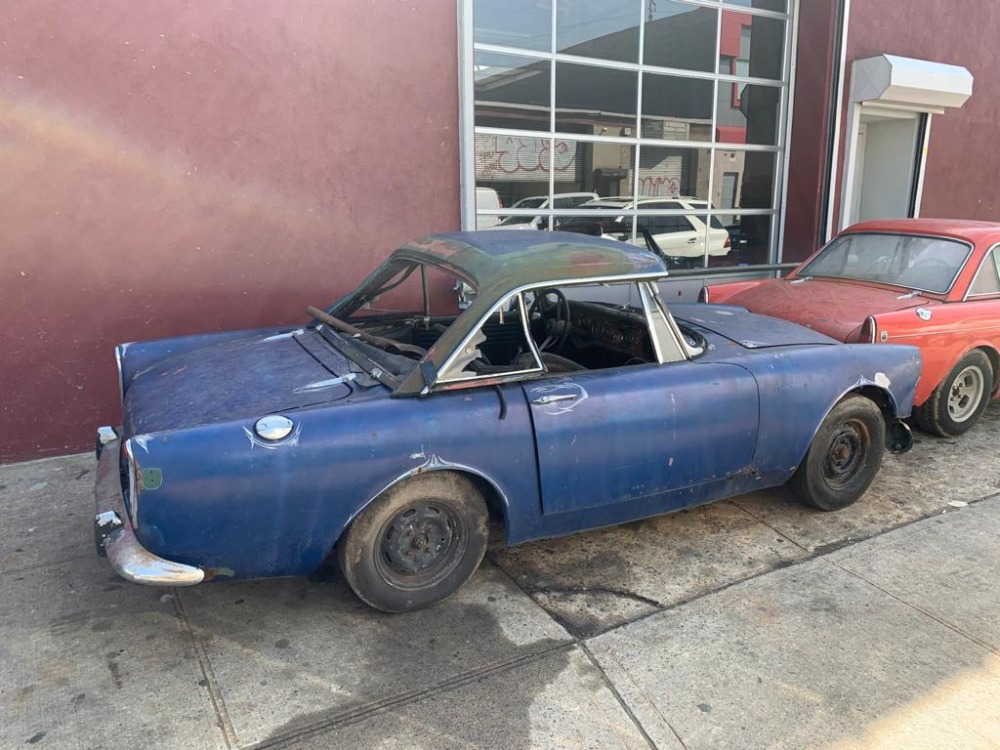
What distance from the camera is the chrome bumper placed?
2.56m

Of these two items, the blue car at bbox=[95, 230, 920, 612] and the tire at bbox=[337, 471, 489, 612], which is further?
the tire at bbox=[337, 471, 489, 612]

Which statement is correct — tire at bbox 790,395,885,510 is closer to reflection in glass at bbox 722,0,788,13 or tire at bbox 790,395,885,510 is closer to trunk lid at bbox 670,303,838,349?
trunk lid at bbox 670,303,838,349

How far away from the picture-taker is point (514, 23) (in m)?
6.71

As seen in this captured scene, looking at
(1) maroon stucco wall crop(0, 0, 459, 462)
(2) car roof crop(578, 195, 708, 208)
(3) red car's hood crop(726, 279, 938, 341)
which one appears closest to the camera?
(1) maroon stucco wall crop(0, 0, 459, 462)

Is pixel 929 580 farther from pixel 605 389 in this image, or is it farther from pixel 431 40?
pixel 431 40

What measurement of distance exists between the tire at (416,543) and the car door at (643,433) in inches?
14.3

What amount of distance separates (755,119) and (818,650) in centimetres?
732

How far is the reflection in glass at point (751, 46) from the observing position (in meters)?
8.34

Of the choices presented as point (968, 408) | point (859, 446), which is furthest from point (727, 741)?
point (968, 408)

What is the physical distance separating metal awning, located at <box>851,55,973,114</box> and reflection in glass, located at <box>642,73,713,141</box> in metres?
1.83

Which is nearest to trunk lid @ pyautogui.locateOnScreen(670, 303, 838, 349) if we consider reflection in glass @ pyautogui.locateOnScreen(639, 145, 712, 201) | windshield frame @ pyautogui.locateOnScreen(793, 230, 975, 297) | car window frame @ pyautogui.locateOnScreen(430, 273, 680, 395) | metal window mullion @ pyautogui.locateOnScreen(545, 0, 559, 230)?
car window frame @ pyautogui.locateOnScreen(430, 273, 680, 395)

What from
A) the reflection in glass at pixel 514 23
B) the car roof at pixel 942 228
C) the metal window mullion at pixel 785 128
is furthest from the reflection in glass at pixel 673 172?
the car roof at pixel 942 228

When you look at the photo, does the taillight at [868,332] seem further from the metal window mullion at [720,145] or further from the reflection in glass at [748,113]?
the reflection in glass at [748,113]

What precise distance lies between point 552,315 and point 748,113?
585 centimetres
